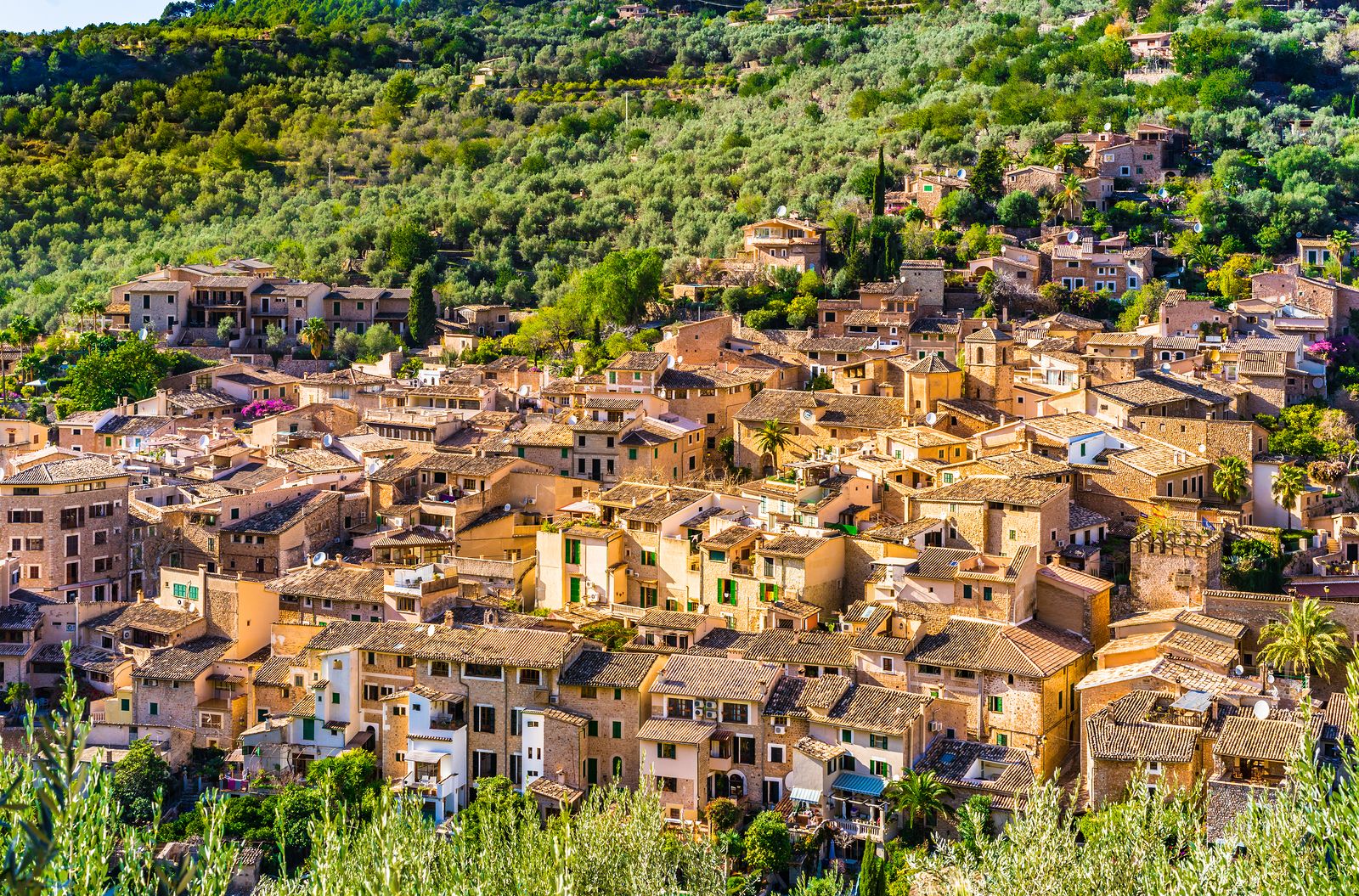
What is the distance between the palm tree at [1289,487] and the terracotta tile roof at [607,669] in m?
10.00

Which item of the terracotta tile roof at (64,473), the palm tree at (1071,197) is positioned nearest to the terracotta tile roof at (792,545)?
the terracotta tile roof at (64,473)

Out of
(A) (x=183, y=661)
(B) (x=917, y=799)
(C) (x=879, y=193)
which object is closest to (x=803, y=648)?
(B) (x=917, y=799)

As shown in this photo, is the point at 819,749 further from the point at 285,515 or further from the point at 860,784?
the point at 285,515

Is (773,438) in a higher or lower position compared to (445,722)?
higher

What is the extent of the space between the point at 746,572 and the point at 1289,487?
8.24m

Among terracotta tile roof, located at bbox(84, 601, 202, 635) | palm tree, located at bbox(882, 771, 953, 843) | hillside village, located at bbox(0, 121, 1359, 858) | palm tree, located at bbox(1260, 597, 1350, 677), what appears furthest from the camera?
terracotta tile roof, located at bbox(84, 601, 202, 635)

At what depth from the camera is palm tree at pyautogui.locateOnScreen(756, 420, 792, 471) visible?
30625 mm

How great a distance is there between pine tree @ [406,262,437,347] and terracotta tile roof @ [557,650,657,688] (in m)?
21.3

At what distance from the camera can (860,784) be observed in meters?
23.1

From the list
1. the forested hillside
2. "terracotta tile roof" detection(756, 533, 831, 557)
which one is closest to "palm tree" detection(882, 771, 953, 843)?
"terracotta tile roof" detection(756, 533, 831, 557)

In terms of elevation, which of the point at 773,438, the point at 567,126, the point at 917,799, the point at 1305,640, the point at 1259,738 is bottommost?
the point at 917,799

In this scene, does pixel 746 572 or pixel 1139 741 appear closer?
pixel 1139 741

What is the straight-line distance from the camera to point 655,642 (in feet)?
84.0

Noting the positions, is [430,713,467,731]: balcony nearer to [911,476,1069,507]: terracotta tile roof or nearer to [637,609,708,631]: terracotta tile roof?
[637,609,708,631]: terracotta tile roof
